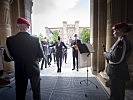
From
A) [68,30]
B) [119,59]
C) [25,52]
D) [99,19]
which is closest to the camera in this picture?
[25,52]

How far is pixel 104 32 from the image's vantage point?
8.06 m

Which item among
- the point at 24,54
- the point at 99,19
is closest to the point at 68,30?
the point at 99,19

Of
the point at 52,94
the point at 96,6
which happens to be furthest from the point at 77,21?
the point at 52,94

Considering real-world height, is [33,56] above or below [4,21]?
below

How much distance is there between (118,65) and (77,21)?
56.2 m

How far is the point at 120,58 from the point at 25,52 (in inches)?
76.7

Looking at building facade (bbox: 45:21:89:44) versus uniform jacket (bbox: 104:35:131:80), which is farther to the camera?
building facade (bbox: 45:21:89:44)

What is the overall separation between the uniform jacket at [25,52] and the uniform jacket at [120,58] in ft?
5.00

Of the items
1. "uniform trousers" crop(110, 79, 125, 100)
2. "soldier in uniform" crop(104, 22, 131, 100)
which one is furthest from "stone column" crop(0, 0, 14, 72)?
"uniform trousers" crop(110, 79, 125, 100)

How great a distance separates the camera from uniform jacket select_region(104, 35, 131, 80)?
3.82 meters

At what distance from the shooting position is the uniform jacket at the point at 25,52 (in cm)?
378

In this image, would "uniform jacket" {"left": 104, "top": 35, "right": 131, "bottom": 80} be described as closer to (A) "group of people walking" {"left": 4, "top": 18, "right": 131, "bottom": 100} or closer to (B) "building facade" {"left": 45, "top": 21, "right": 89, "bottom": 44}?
(A) "group of people walking" {"left": 4, "top": 18, "right": 131, "bottom": 100}

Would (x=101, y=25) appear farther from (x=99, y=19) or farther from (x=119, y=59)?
(x=119, y=59)

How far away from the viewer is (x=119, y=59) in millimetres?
3924
